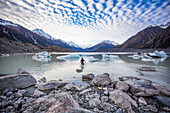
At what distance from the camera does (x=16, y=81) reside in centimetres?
561

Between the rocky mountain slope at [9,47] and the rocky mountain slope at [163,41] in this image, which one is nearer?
the rocky mountain slope at [9,47]

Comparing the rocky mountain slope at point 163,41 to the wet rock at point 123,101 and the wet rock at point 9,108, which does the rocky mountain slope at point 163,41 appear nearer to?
the wet rock at point 123,101

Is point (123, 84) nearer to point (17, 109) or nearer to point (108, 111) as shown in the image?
point (108, 111)

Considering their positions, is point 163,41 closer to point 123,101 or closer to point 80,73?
point 80,73

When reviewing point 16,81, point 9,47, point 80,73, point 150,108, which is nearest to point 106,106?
point 150,108

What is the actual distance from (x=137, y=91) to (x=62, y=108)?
408cm

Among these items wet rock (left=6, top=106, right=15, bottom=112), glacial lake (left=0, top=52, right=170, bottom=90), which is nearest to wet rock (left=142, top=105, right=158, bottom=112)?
glacial lake (left=0, top=52, right=170, bottom=90)

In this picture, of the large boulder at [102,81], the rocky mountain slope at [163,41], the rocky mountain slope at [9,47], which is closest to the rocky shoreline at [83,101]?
the large boulder at [102,81]

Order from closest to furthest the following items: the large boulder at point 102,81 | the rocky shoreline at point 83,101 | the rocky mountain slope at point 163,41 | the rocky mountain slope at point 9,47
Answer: the rocky shoreline at point 83,101
the large boulder at point 102,81
the rocky mountain slope at point 9,47
the rocky mountain slope at point 163,41

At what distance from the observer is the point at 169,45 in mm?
79250

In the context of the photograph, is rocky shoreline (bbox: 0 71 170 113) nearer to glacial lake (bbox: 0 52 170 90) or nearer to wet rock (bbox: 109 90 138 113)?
wet rock (bbox: 109 90 138 113)

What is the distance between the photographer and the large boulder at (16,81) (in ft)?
17.0

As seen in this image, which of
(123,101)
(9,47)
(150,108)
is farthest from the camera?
(9,47)

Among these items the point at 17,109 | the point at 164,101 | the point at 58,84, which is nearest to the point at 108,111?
the point at 164,101
